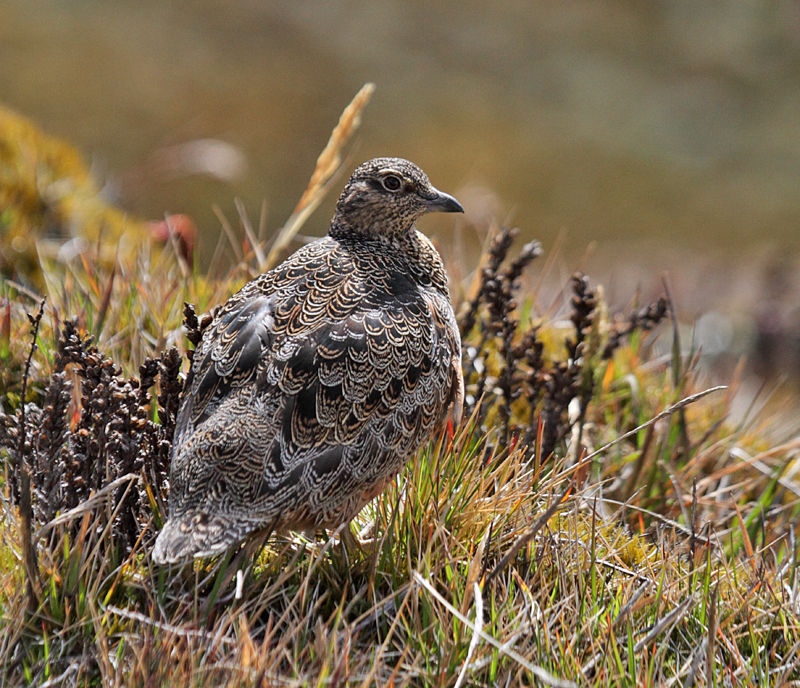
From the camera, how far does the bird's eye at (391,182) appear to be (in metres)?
3.41

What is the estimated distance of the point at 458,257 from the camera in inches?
201

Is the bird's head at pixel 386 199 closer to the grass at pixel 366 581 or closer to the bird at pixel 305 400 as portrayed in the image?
the bird at pixel 305 400

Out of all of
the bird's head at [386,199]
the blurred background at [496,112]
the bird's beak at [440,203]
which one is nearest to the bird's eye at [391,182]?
the bird's head at [386,199]

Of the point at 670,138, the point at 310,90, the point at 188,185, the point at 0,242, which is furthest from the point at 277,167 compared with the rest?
the point at 0,242

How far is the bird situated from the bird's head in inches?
11.3

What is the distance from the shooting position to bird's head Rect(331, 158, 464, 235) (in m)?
3.41

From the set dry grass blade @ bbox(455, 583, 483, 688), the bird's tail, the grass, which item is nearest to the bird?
the bird's tail

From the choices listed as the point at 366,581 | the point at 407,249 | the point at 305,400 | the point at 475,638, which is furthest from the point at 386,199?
the point at 475,638

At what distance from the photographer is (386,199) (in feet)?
11.2

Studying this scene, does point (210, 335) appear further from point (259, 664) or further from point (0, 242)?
point (0, 242)

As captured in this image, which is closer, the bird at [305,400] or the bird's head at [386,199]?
the bird at [305,400]

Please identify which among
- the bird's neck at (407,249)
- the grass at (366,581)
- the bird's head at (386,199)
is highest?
the bird's head at (386,199)

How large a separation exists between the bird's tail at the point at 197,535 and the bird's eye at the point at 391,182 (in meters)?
1.75

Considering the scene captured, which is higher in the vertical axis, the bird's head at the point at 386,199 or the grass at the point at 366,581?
the bird's head at the point at 386,199
